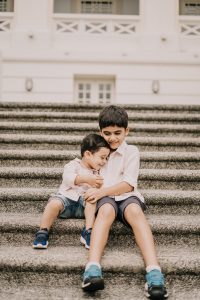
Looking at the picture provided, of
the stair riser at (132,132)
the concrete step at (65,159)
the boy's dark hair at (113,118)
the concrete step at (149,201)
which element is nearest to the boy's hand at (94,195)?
the boy's dark hair at (113,118)

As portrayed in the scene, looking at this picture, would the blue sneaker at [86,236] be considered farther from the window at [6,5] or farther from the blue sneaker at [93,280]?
the window at [6,5]

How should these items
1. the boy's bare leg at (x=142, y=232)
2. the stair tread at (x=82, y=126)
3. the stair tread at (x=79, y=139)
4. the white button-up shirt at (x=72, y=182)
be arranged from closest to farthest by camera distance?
the boy's bare leg at (x=142, y=232)
the white button-up shirt at (x=72, y=182)
the stair tread at (x=79, y=139)
the stair tread at (x=82, y=126)

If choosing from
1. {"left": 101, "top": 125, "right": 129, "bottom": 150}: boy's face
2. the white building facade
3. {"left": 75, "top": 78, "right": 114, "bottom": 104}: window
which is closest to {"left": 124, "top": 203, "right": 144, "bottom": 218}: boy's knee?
{"left": 101, "top": 125, "right": 129, "bottom": 150}: boy's face

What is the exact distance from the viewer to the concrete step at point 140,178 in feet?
10.6

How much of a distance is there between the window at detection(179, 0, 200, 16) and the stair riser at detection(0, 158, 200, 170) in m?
7.86

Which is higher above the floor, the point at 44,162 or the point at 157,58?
the point at 157,58

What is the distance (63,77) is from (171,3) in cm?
305

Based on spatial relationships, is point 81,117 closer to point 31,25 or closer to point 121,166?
point 121,166

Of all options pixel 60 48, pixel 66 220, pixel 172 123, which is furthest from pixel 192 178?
pixel 60 48

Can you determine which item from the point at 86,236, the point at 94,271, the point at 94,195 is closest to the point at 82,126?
the point at 94,195

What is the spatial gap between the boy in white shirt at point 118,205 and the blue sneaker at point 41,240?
0.34 meters

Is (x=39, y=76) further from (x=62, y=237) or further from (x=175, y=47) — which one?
(x=62, y=237)

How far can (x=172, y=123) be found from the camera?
4.70 meters

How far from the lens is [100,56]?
8609mm
